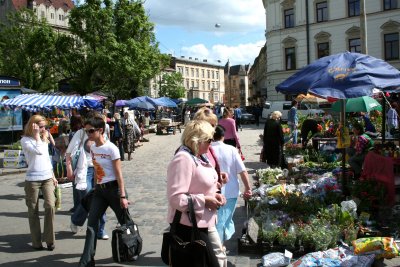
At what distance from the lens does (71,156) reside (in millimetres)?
7102

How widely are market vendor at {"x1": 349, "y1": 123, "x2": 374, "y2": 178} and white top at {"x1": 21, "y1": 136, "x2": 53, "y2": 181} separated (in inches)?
231

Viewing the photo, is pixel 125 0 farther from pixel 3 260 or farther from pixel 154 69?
pixel 3 260

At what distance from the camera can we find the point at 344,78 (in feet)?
20.3

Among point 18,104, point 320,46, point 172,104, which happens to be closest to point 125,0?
point 172,104

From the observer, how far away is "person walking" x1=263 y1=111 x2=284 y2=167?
33.5ft

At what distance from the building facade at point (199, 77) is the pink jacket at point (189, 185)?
109 m

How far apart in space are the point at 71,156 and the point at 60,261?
192 cm

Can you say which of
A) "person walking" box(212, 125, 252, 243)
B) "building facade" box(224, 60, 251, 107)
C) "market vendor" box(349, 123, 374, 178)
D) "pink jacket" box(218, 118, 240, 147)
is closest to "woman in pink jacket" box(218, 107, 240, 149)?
"pink jacket" box(218, 118, 240, 147)

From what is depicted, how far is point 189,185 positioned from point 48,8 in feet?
265

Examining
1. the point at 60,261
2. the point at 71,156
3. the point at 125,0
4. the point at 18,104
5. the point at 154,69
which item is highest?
the point at 125,0

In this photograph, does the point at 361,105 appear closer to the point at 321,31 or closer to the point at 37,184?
the point at 37,184

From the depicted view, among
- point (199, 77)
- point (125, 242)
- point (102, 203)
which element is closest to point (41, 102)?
point (102, 203)

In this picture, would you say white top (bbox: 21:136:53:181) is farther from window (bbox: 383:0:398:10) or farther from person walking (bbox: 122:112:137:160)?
window (bbox: 383:0:398:10)

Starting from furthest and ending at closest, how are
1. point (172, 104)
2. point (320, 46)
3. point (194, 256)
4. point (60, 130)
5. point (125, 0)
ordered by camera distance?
point (320, 46) < point (125, 0) < point (172, 104) < point (60, 130) < point (194, 256)
